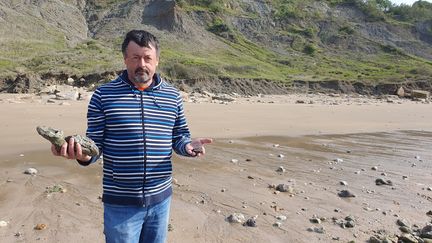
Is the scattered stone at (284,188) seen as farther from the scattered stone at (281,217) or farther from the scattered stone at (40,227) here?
the scattered stone at (40,227)

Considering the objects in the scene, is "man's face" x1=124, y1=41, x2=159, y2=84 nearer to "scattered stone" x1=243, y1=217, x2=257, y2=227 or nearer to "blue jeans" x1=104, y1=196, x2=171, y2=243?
"blue jeans" x1=104, y1=196, x2=171, y2=243

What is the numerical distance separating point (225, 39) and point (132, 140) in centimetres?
Answer: 6410

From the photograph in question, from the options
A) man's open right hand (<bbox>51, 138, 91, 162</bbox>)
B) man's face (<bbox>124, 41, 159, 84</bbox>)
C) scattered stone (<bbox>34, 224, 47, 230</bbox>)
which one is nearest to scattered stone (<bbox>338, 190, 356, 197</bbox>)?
scattered stone (<bbox>34, 224, 47, 230</bbox>)

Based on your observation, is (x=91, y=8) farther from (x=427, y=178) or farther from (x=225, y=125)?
(x=427, y=178)

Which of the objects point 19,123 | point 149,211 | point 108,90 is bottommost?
point 19,123

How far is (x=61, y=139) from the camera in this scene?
3.21m

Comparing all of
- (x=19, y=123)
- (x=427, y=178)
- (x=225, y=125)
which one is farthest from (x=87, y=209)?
(x=225, y=125)

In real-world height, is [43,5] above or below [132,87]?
above

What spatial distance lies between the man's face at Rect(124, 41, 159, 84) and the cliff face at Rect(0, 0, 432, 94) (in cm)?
3035

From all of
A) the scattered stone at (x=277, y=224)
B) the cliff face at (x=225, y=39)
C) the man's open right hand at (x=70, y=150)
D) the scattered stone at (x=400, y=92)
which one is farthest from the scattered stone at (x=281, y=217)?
the scattered stone at (x=400, y=92)

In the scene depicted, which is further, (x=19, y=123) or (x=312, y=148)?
(x=19, y=123)

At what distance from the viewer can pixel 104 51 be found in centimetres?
4553

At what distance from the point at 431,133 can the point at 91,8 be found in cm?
6157

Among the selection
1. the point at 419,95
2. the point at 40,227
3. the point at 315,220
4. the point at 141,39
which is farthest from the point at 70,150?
the point at 419,95
